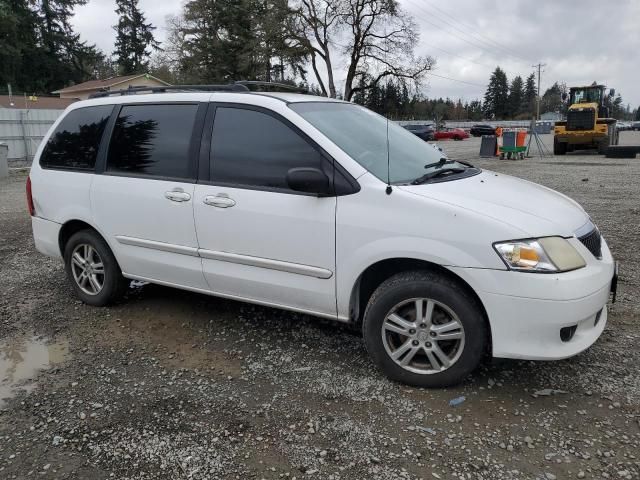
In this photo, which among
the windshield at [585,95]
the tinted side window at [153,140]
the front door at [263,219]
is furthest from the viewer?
the windshield at [585,95]

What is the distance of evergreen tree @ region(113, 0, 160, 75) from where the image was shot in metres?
69.2

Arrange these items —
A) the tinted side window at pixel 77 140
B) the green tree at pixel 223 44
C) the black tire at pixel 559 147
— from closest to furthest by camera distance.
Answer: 1. the tinted side window at pixel 77 140
2. the black tire at pixel 559 147
3. the green tree at pixel 223 44

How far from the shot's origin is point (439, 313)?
10.3 ft

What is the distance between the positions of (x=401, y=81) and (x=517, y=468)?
151 feet

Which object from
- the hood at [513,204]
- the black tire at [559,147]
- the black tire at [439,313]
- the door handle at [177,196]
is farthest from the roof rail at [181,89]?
the black tire at [559,147]

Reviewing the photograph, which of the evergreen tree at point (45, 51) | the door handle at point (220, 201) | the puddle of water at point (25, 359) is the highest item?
the evergreen tree at point (45, 51)

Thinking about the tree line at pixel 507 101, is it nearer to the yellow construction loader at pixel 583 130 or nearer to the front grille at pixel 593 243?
the yellow construction loader at pixel 583 130

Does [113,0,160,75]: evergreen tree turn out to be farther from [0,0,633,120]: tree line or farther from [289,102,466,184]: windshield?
[289,102,466,184]: windshield

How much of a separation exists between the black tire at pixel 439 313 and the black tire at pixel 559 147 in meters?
22.6

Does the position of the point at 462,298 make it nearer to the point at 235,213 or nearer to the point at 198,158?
the point at 235,213

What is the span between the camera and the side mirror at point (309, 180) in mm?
3254

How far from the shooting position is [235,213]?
3.63 metres

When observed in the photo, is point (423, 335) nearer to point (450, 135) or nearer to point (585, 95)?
point (585, 95)

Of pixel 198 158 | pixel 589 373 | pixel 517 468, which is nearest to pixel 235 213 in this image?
pixel 198 158
